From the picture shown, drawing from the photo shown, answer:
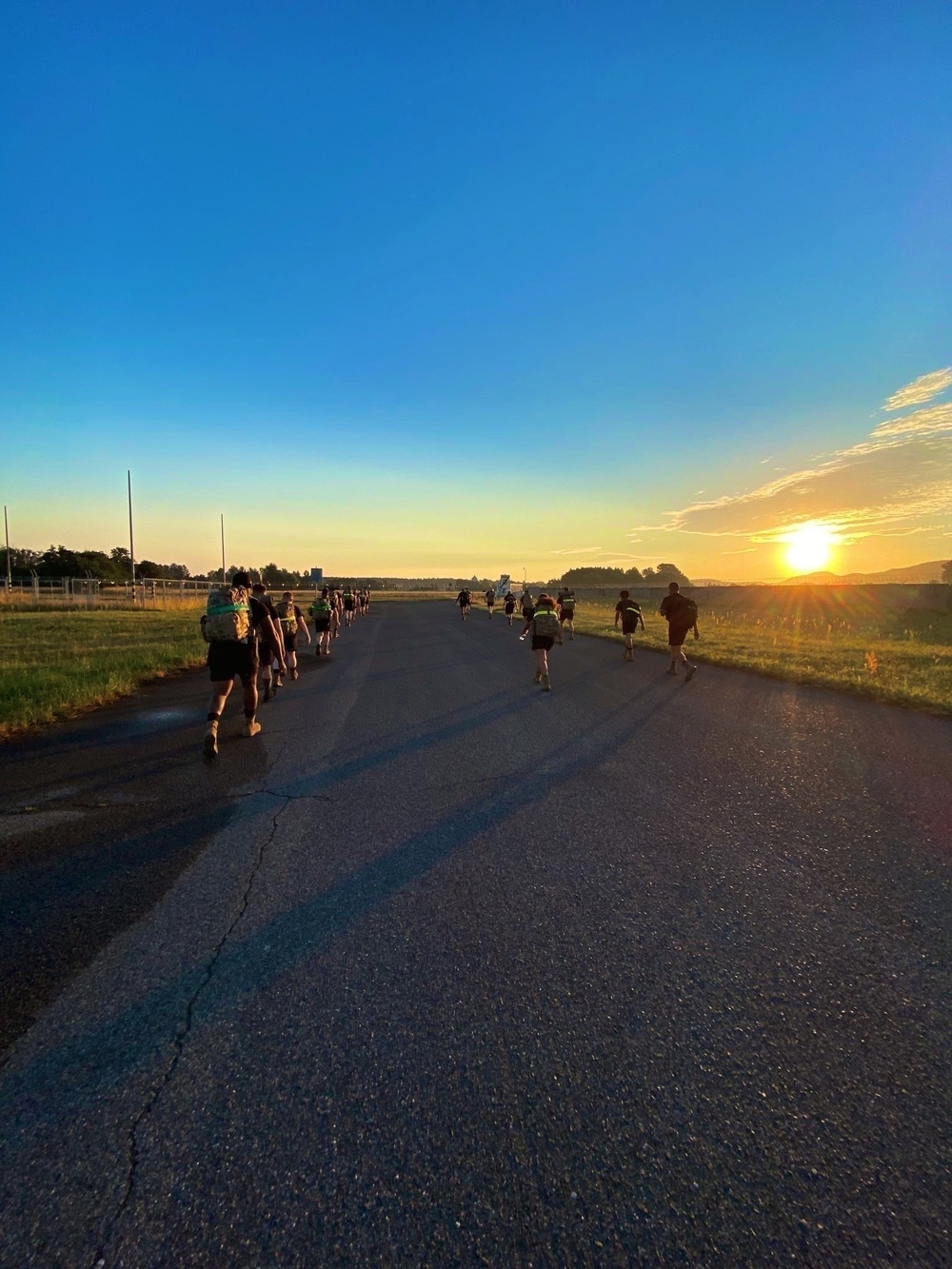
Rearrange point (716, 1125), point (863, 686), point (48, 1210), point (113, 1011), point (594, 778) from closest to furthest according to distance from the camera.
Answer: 1. point (48, 1210)
2. point (716, 1125)
3. point (113, 1011)
4. point (594, 778)
5. point (863, 686)

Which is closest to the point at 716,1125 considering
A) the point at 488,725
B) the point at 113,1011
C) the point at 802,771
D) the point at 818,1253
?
the point at 818,1253

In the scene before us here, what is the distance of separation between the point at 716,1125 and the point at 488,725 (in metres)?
6.47

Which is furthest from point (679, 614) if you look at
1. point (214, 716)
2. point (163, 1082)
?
point (163, 1082)

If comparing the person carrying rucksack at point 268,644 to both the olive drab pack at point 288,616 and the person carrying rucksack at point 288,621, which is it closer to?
the person carrying rucksack at point 288,621

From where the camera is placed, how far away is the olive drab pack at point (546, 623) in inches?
432

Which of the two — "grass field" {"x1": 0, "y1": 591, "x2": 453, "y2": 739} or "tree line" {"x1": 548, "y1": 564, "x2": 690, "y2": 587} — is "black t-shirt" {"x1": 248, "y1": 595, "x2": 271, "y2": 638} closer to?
"grass field" {"x1": 0, "y1": 591, "x2": 453, "y2": 739}

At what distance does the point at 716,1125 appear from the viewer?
2.04 m

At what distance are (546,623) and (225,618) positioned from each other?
575 cm

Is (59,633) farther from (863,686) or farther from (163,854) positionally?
(863,686)

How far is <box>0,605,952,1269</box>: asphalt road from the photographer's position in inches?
68.6

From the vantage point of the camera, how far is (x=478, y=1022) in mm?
2555

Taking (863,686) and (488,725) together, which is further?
(863,686)

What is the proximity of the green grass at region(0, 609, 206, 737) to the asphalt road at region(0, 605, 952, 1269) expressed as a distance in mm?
4430

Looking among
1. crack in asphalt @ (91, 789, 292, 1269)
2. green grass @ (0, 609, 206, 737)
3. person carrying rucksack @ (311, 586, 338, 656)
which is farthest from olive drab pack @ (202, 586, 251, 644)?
person carrying rucksack @ (311, 586, 338, 656)
